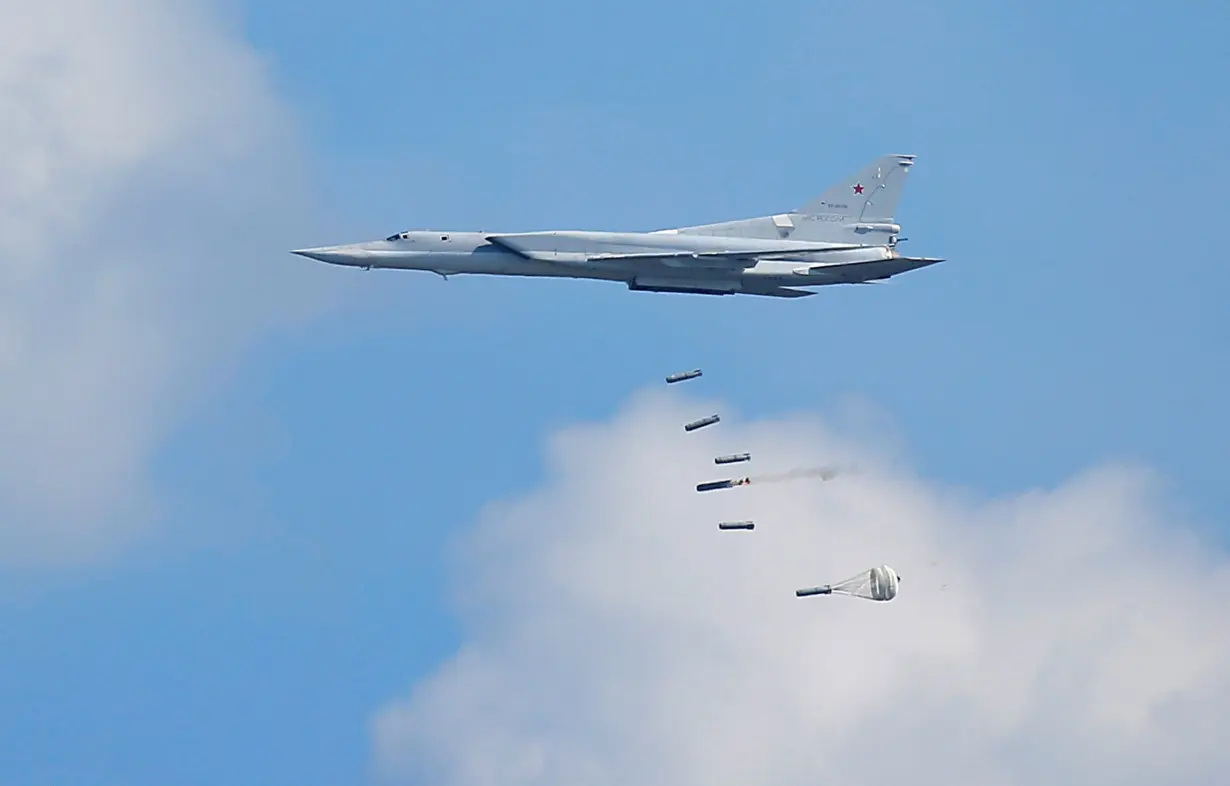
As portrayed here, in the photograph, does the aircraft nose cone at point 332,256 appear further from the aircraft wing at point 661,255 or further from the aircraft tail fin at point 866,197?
the aircraft tail fin at point 866,197

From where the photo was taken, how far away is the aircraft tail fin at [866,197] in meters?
60.7

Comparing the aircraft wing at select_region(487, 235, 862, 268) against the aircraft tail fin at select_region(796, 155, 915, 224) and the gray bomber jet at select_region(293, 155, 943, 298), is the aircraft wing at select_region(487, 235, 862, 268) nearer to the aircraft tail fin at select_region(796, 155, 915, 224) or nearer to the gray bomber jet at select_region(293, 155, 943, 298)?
the gray bomber jet at select_region(293, 155, 943, 298)

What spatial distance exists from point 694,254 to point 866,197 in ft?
27.3

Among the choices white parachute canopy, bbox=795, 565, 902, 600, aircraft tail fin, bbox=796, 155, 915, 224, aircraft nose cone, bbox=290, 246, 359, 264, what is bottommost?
white parachute canopy, bbox=795, 565, 902, 600

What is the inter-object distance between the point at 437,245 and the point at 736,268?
11.1m

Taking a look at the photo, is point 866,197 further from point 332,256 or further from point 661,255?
point 332,256

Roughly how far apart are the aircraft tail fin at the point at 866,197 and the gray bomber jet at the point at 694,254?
2.1 inches

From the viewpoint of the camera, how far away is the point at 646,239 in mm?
57781

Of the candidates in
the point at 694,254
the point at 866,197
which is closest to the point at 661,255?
the point at 694,254

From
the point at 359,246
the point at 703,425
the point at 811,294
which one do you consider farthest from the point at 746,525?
the point at 359,246

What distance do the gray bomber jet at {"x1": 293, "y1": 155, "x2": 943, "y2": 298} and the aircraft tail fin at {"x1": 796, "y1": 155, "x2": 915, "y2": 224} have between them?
0.18 ft

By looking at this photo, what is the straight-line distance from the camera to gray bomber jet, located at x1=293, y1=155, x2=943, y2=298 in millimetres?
57500

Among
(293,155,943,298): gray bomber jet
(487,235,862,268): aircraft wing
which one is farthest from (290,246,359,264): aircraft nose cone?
(487,235,862,268): aircraft wing

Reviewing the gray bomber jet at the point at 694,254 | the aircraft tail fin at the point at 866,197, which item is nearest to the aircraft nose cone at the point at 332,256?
the gray bomber jet at the point at 694,254
